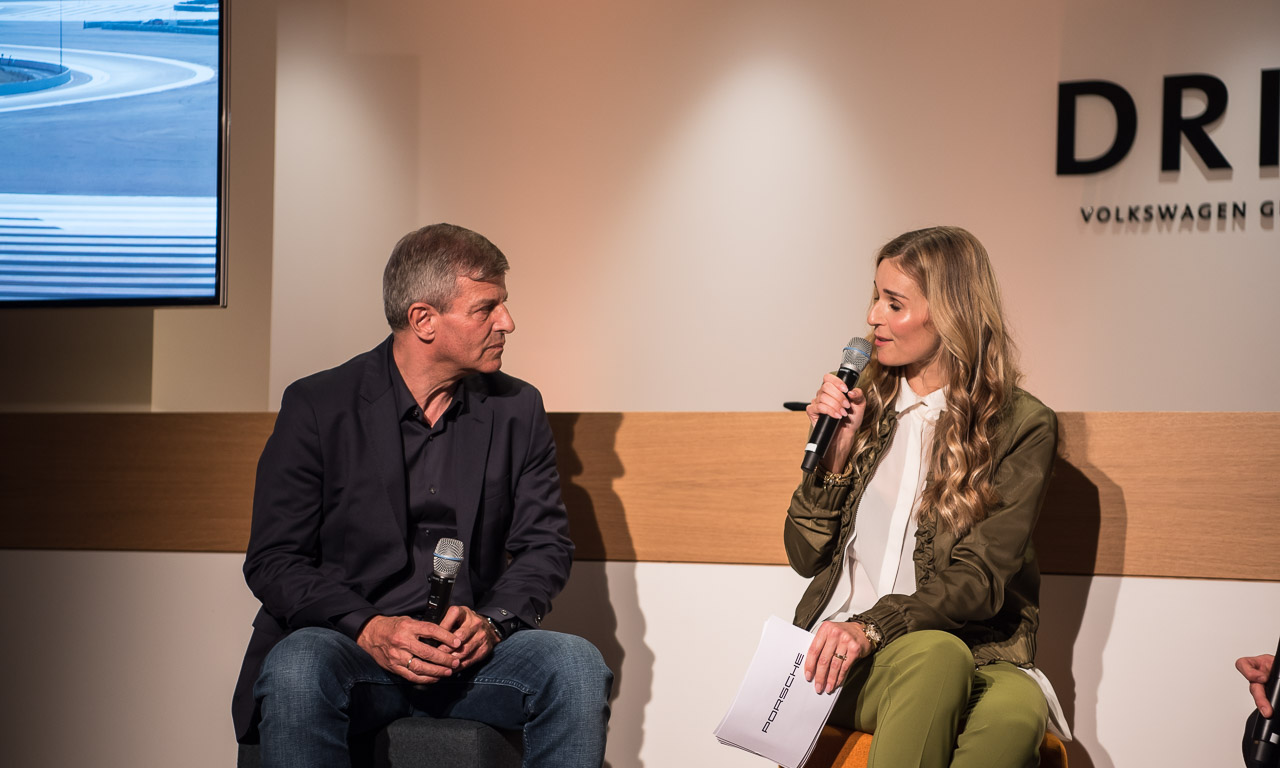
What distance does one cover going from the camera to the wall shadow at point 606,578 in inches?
92.9

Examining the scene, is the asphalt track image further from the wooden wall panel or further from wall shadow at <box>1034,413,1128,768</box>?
wall shadow at <box>1034,413,1128,768</box>

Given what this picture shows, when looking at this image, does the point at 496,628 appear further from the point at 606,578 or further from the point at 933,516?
the point at 933,516

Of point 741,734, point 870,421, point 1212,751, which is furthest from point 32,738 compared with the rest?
point 1212,751

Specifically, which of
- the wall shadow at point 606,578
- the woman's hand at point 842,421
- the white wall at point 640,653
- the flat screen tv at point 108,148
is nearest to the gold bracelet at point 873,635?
the woman's hand at point 842,421

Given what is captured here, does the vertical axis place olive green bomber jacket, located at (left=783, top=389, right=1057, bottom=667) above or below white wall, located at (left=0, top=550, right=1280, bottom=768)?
above

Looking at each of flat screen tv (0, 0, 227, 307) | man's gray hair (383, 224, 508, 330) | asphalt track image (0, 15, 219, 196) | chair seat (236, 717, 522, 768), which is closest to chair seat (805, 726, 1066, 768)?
chair seat (236, 717, 522, 768)

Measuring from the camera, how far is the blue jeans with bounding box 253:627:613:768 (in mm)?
1699

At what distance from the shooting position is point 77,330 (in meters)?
3.05

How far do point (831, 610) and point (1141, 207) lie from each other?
93.3 inches

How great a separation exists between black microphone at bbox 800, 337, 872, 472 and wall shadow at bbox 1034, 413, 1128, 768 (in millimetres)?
525

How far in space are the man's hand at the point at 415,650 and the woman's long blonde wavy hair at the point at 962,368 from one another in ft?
2.73

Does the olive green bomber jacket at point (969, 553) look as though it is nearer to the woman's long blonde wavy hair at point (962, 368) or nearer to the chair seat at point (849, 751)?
the woman's long blonde wavy hair at point (962, 368)

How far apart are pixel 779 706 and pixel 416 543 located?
77 cm

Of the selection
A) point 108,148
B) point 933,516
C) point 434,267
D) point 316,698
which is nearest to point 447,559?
point 316,698
